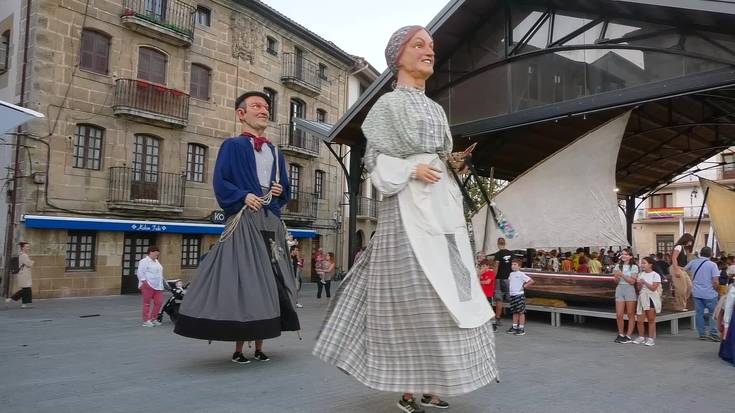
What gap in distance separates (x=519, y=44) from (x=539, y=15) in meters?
0.63

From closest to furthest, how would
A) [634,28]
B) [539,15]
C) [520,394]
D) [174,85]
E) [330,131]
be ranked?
[520,394]
[634,28]
[539,15]
[330,131]
[174,85]

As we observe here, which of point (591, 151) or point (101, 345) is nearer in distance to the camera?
point (101, 345)

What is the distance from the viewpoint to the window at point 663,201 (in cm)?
4268

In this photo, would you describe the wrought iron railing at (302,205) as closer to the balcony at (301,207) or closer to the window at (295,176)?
the balcony at (301,207)

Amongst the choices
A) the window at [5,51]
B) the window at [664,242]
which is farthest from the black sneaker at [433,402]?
the window at [664,242]

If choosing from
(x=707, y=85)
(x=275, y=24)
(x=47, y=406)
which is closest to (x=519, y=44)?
(x=707, y=85)

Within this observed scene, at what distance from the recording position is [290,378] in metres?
4.73

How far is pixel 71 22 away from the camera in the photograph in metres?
16.2

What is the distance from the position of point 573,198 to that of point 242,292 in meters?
8.91

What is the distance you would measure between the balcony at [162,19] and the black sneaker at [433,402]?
1708cm

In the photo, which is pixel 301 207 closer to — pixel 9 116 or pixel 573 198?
pixel 573 198

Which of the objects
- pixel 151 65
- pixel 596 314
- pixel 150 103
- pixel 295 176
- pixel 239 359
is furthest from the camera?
pixel 295 176

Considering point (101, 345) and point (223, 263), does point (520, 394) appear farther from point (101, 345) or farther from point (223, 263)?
point (101, 345)

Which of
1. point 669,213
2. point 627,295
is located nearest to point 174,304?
point 627,295
